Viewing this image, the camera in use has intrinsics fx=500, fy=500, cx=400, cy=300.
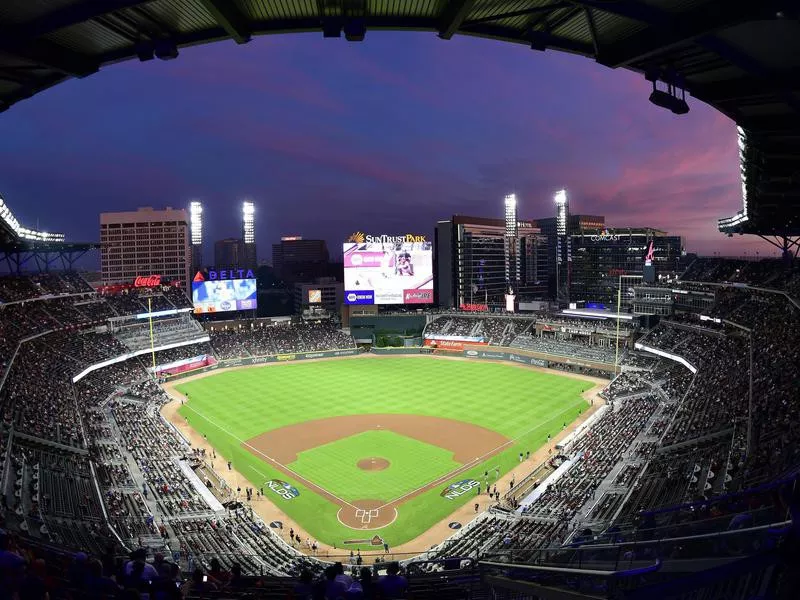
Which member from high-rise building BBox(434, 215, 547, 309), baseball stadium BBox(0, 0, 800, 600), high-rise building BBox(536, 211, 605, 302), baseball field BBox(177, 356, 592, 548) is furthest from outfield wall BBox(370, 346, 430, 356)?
high-rise building BBox(536, 211, 605, 302)

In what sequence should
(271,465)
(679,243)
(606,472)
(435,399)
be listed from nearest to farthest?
(606,472)
(271,465)
(435,399)
(679,243)

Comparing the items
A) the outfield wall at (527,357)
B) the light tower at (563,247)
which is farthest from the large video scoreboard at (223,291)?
the light tower at (563,247)

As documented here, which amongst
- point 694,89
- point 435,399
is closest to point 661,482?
point 694,89

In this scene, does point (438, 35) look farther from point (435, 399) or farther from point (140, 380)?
point (140, 380)

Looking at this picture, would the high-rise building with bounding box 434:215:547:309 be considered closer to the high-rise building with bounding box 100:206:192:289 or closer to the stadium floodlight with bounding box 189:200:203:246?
the stadium floodlight with bounding box 189:200:203:246

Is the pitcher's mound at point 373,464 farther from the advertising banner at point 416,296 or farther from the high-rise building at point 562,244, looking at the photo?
the high-rise building at point 562,244

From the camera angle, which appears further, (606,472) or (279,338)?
(279,338)

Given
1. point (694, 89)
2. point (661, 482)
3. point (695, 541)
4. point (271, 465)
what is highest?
point (694, 89)
